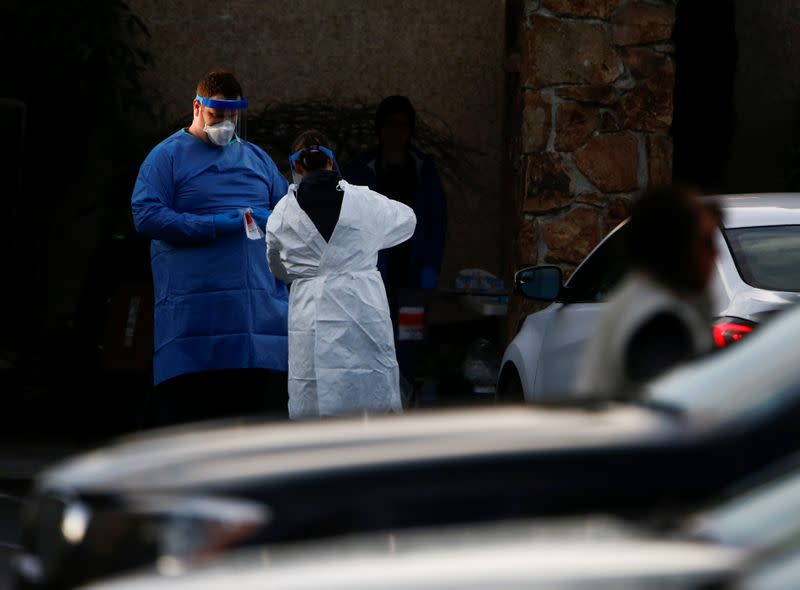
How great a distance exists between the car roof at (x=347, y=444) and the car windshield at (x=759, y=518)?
65 centimetres

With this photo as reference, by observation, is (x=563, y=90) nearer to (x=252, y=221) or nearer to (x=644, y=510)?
(x=252, y=221)

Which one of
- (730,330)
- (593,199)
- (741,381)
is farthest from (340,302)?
(741,381)

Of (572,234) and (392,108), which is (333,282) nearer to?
(392,108)

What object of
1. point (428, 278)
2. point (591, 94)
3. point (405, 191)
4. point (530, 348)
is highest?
point (591, 94)

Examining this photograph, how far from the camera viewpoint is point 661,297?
15.0 ft

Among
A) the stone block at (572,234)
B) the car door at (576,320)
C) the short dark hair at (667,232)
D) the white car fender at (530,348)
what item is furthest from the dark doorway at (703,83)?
the short dark hair at (667,232)

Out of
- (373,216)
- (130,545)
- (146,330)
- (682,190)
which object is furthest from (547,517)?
(146,330)

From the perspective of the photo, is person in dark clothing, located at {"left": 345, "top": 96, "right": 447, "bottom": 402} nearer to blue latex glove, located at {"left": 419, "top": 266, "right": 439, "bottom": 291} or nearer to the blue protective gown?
blue latex glove, located at {"left": 419, "top": 266, "right": 439, "bottom": 291}

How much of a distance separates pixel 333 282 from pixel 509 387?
125 cm

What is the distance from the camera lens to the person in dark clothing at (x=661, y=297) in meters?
4.56

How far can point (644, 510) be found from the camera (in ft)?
11.0

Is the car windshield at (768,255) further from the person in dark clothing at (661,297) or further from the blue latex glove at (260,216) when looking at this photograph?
the blue latex glove at (260,216)

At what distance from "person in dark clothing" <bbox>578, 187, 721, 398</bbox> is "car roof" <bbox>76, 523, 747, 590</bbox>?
172cm

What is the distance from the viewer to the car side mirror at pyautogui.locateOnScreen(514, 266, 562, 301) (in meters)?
7.59
